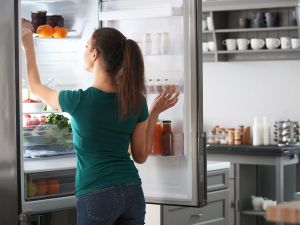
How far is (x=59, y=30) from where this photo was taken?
13.0ft

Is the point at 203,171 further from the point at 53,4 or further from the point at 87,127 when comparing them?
the point at 53,4

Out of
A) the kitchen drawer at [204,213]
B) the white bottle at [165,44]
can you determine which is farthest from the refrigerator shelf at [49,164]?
the white bottle at [165,44]

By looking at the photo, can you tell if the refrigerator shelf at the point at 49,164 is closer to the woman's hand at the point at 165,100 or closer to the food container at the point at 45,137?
the food container at the point at 45,137

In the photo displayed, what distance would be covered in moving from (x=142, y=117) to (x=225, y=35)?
3752 millimetres

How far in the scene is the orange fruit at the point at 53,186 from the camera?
378 centimetres

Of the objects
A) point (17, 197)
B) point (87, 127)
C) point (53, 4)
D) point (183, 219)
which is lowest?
point (183, 219)

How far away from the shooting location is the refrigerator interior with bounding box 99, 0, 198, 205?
355 centimetres

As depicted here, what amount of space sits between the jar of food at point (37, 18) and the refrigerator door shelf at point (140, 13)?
33 cm

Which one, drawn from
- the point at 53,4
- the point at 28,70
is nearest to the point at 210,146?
the point at 53,4

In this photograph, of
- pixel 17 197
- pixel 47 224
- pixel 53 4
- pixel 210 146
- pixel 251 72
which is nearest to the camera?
pixel 17 197

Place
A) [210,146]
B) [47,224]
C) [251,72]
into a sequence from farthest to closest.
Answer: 1. [251,72]
2. [210,146]
3. [47,224]

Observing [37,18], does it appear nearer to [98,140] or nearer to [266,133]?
[98,140]

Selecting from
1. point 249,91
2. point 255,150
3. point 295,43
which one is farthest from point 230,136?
point 295,43

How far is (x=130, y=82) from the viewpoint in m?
3.12
